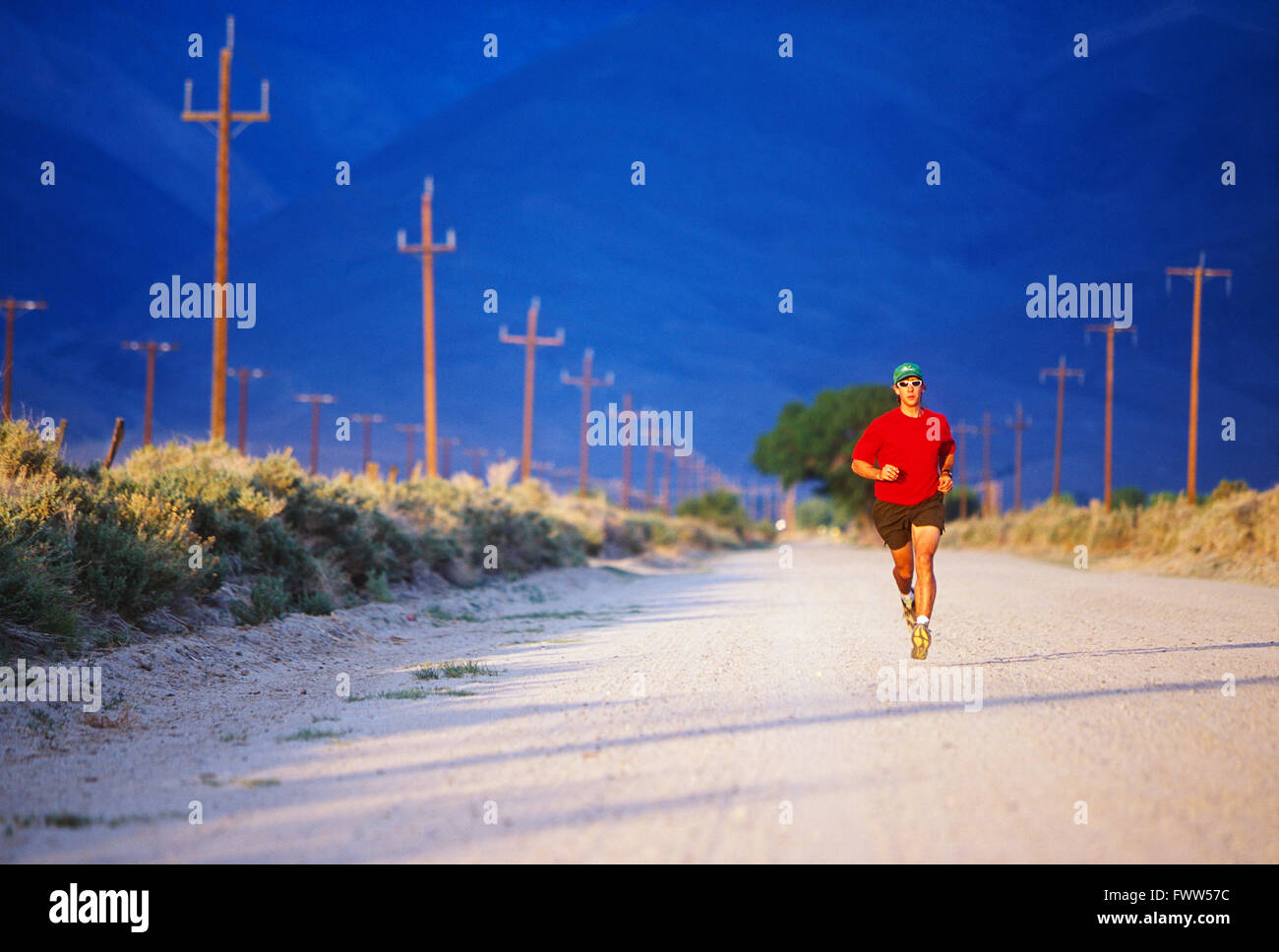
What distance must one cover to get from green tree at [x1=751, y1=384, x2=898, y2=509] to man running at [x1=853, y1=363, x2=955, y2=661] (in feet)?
213

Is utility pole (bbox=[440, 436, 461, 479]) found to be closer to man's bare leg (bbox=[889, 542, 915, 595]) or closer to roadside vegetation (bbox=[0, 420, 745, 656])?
roadside vegetation (bbox=[0, 420, 745, 656])

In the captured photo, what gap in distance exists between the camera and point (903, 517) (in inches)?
400

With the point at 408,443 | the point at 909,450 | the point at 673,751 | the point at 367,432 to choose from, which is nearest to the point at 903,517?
the point at 909,450

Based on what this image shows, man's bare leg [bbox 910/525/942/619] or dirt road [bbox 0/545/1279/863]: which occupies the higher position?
man's bare leg [bbox 910/525/942/619]

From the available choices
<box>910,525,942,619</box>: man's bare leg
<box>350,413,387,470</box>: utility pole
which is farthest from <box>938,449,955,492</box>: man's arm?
<box>350,413,387,470</box>: utility pole

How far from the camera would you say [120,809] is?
213 inches

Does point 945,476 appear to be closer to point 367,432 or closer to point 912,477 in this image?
point 912,477

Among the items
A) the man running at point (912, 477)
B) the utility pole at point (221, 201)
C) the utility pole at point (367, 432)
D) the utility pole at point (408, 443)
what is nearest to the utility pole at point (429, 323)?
the utility pole at point (367, 432)

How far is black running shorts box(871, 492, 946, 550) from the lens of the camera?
10.0 meters

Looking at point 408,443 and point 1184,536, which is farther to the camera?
point 408,443

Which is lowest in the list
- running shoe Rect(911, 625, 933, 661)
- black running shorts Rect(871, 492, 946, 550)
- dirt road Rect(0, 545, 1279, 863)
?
dirt road Rect(0, 545, 1279, 863)

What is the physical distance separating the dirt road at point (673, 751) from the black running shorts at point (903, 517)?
1161mm

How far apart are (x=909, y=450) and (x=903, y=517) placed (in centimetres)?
63

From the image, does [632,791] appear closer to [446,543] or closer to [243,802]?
[243,802]
